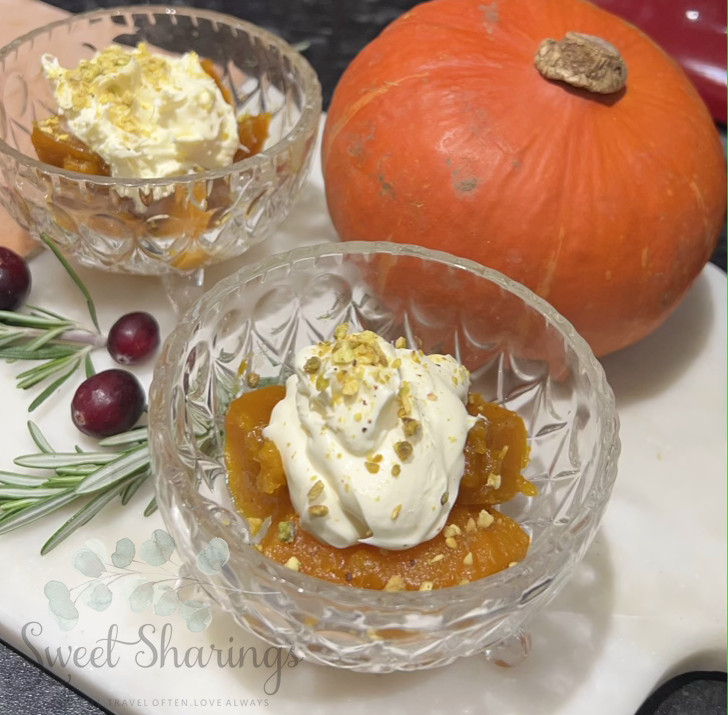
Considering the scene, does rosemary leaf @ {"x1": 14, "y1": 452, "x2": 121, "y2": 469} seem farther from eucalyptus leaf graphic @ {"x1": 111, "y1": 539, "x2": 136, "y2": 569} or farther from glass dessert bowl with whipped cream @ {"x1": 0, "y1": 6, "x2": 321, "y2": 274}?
glass dessert bowl with whipped cream @ {"x1": 0, "y1": 6, "x2": 321, "y2": 274}

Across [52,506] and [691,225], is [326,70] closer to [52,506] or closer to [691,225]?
[691,225]

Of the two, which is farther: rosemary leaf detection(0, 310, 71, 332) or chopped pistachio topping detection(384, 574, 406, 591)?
rosemary leaf detection(0, 310, 71, 332)

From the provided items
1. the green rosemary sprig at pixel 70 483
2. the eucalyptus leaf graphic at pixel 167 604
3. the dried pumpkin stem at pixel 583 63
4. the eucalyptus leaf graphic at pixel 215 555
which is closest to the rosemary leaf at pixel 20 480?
the green rosemary sprig at pixel 70 483

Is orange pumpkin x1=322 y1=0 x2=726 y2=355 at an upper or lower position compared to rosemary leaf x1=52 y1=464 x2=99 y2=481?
upper

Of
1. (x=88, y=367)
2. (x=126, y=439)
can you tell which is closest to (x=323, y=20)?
(x=88, y=367)

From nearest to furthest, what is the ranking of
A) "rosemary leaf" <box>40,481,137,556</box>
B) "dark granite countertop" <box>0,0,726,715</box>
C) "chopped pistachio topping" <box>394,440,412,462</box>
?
"chopped pistachio topping" <box>394,440,412,462</box>, "rosemary leaf" <box>40,481,137,556</box>, "dark granite countertop" <box>0,0,726,715</box>

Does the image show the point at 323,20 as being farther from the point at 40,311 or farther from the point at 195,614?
the point at 195,614

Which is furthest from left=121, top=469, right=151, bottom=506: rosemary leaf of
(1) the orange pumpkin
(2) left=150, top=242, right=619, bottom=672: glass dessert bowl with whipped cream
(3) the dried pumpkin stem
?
(3) the dried pumpkin stem

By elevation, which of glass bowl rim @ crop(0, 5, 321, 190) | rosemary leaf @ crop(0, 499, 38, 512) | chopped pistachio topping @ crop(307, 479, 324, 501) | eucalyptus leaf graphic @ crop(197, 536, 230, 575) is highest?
glass bowl rim @ crop(0, 5, 321, 190)
